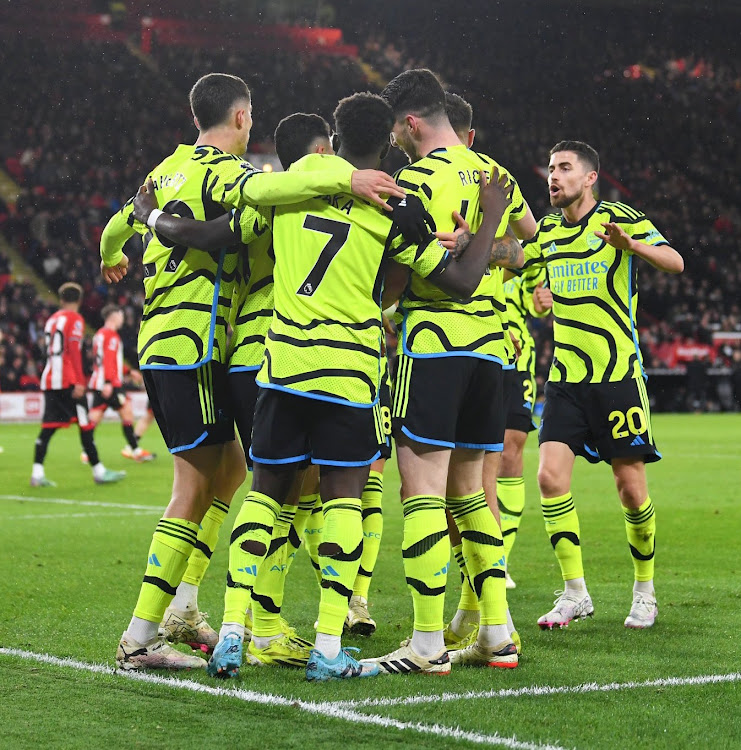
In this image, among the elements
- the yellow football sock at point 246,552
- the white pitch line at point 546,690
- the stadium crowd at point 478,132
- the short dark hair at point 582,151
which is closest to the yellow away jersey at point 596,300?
the short dark hair at point 582,151

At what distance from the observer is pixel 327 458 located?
4.29 m

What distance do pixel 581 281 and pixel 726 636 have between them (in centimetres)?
188

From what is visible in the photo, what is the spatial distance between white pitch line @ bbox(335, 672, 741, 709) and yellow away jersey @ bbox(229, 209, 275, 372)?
1464mm

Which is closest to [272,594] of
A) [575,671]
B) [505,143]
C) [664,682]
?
[575,671]

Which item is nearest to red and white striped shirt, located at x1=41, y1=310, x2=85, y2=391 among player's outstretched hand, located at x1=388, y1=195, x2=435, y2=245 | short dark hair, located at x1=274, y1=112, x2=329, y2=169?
short dark hair, located at x1=274, y1=112, x2=329, y2=169

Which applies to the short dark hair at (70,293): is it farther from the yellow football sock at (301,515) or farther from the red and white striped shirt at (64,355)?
the yellow football sock at (301,515)

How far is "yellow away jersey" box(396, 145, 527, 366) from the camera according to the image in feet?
14.7

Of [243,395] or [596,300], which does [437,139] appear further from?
[596,300]

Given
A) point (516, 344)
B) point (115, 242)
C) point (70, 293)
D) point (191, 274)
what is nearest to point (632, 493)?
point (516, 344)

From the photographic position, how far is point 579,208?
6.14 m

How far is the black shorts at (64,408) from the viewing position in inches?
508

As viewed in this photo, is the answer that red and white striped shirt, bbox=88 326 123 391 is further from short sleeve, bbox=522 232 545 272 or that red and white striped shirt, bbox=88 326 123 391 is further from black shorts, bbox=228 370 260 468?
black shorts, bbox=228 370 260 468

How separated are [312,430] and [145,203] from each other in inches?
46.9

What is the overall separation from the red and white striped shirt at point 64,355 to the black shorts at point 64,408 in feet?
0.29
